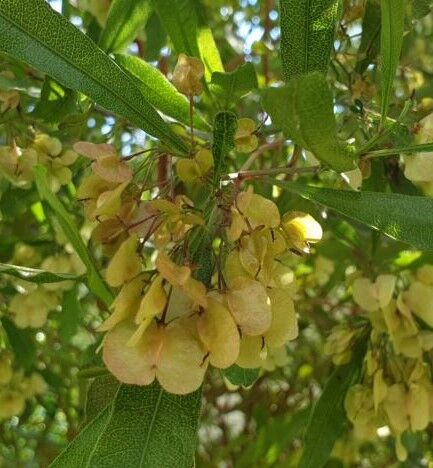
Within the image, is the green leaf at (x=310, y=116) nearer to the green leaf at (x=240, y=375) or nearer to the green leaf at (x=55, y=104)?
the green leaf at (x=240, y=375)

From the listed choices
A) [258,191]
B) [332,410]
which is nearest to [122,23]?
[258,191]

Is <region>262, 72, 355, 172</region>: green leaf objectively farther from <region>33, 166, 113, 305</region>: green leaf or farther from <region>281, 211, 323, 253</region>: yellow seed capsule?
<region>33, 166, 113, 305</region>: green leaf

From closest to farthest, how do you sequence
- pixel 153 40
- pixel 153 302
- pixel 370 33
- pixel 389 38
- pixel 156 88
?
pixel 153 302 < pixel 389 38 < pixel 156 88 < pixel 370 33 < pixel 153 40

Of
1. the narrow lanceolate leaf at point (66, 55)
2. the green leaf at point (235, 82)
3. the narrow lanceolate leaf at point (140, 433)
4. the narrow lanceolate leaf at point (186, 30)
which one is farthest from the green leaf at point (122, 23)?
the narrow lanceolate leaf at point (140, 433)

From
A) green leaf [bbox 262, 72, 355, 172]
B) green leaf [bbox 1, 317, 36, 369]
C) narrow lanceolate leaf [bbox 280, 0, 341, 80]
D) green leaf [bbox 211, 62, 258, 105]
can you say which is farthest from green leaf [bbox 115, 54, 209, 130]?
green leaf [bbox 1, 317, 36, 369]

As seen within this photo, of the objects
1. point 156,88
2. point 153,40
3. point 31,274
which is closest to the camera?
point 31,274

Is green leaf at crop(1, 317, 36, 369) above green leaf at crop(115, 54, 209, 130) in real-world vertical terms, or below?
below

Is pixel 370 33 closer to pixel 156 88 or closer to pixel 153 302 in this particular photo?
pixel 156 88

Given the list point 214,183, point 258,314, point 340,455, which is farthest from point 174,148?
point 340,455
